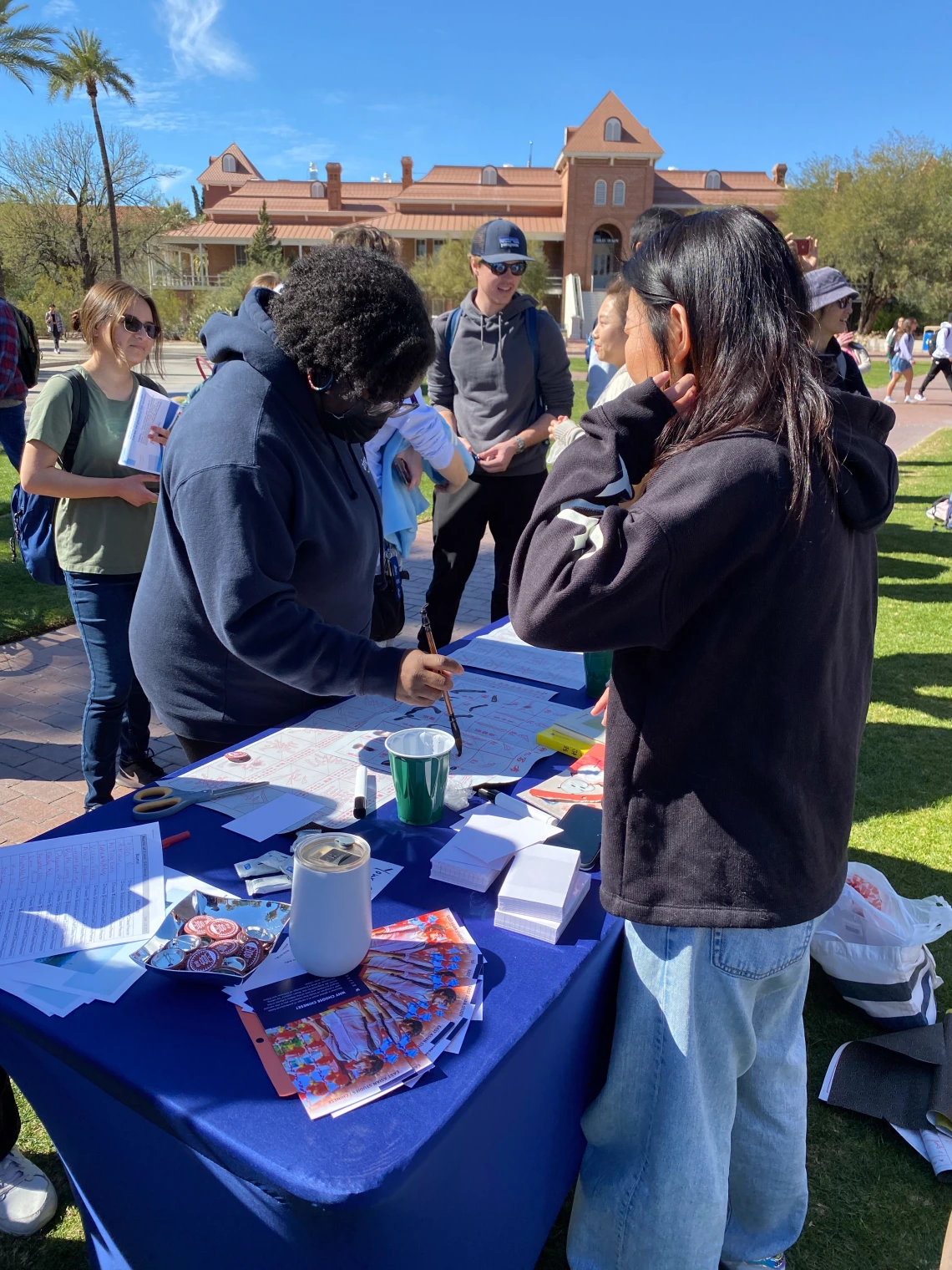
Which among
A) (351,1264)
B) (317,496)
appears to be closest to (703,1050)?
(351,1264)

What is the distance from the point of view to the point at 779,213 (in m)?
41.7

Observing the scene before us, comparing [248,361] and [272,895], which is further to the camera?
[248,361]

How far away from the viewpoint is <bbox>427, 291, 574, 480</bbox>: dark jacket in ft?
13.1

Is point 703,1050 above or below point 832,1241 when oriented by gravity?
above

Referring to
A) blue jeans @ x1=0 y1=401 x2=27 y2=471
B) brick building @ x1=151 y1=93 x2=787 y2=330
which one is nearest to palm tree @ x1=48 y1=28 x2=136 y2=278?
brick building @ x1=151 y1=93 x2=787 y2=330

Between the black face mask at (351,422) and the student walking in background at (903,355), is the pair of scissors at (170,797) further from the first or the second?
the student walking in background at (903,355)

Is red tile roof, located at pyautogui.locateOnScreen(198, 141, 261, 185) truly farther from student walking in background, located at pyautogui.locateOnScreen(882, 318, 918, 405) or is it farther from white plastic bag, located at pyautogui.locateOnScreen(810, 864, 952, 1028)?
white plastic bag, located at pyautogui.locateOnScreen(810, 864, 952, 1028)

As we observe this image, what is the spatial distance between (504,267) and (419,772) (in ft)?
9.54

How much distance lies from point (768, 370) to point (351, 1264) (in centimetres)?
114

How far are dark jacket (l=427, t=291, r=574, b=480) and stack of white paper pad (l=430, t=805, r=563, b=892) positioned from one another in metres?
2.67

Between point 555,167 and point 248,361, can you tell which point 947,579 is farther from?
point 555,167

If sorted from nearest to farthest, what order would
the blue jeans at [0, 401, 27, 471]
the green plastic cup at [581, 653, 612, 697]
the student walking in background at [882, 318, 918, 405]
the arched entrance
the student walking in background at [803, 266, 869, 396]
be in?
the green plastic cup at [581, 653, 612, 697] < the student walking in background at [803, 266, 869, 396] < the blue jeans at [0, 401, 27, 471] < the student walking in background at [882, 318, 918, 405] < the arched entrance

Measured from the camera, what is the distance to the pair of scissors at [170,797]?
62.1 inches

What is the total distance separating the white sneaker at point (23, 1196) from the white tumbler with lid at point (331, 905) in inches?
41.7
